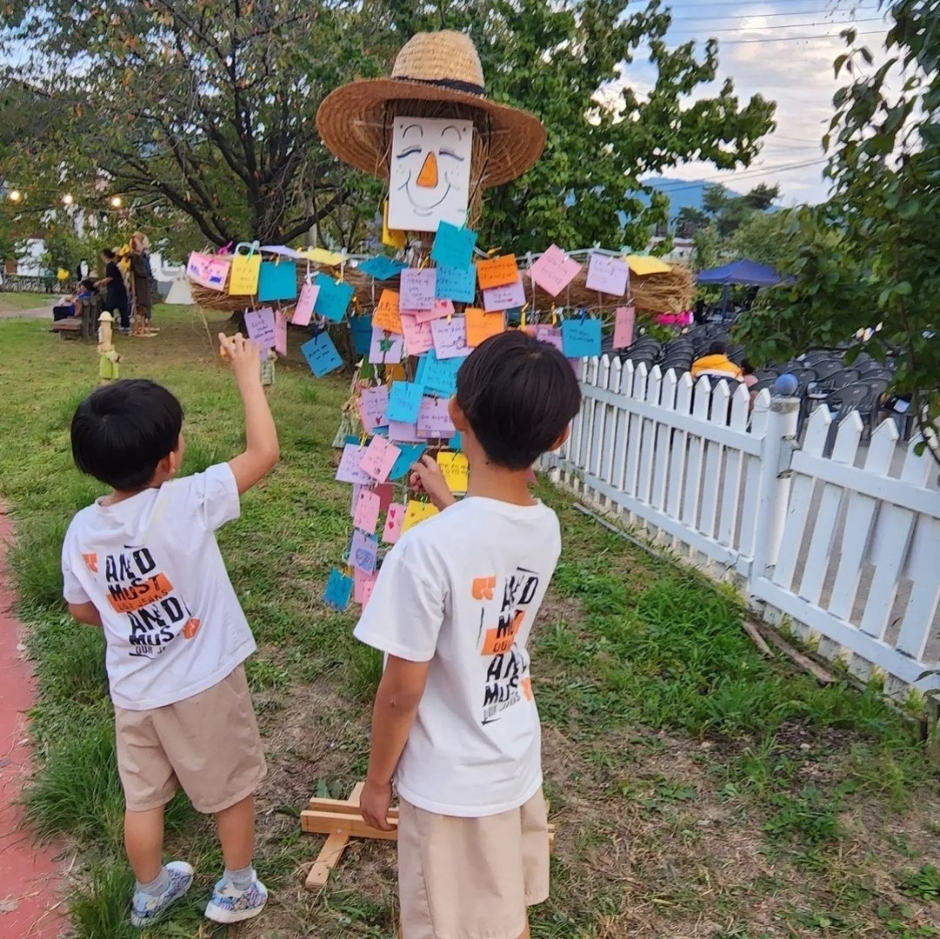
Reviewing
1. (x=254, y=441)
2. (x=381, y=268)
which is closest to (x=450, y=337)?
(x=381, y=268)

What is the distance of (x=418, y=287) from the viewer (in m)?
2.26

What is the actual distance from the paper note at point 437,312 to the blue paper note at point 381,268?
164mm

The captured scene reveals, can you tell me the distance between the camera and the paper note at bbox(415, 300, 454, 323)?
7.47 feet

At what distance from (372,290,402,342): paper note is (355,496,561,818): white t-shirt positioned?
3.68 ft

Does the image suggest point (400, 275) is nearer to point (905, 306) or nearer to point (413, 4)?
point (905, 306)

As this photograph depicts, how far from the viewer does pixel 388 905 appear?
78.3 inches

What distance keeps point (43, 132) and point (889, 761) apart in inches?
479

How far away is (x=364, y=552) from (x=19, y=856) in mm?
1234

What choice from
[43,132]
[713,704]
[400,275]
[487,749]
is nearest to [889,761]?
[713,704]

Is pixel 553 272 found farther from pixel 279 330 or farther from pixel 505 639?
pixel 505 639

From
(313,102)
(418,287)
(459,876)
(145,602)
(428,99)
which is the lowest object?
(459,876)

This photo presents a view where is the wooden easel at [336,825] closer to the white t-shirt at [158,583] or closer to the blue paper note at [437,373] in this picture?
the white t-shirt at [158,583]

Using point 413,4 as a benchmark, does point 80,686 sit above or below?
below

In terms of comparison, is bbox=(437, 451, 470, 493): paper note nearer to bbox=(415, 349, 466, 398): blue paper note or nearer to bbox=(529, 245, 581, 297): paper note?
bbox=(415, 349, 466, 398): blue paper note
